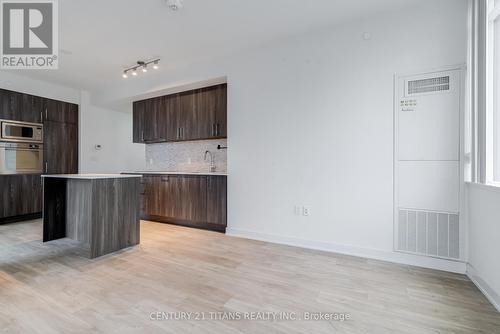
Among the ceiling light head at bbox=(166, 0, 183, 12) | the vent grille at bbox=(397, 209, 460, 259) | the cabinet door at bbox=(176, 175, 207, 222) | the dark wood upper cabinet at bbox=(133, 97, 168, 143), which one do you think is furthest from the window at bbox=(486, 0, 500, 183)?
the dark wood upper cabinet at bbox=(133, 97, 168, 143)

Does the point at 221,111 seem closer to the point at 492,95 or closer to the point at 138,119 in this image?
the point at 138,119

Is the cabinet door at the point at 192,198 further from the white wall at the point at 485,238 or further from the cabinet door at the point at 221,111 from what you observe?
the white wall at the point at 485,238

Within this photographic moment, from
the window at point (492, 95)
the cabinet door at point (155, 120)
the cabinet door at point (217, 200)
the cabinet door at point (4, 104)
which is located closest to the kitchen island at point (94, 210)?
the cabinet door at point (217, 200)

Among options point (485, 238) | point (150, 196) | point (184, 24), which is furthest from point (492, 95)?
point (150, 196)

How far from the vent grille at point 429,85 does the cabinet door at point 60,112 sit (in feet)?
20.8

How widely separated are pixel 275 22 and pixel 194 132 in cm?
215

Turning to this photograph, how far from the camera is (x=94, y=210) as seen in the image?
2553mm

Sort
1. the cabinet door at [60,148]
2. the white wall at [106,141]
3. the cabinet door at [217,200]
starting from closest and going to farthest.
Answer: the cabinet door at [217,200] → the cabinet door at [60,148] → the white wall at [106,141]

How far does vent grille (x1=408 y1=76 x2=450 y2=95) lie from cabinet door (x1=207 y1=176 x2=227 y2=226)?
2.65m

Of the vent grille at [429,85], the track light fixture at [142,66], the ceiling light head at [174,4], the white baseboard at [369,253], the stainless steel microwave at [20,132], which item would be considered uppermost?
the track light fixture at [142,66]

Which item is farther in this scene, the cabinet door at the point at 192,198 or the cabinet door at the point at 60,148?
the cabinet door at the point at 60,148

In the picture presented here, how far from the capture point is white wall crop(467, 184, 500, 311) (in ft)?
5.69

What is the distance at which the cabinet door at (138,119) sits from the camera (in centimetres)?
486

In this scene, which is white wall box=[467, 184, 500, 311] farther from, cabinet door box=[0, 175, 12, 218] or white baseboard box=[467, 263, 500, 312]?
cabinet door box=[0, 175, 12, 218]
